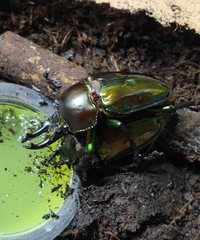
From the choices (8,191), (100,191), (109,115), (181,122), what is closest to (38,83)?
(109,115)

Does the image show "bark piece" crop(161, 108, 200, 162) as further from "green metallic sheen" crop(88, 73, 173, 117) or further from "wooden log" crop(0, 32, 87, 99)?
"wooden log" crop(0, 32, 87, 99)

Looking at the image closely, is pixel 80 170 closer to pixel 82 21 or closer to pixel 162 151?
pixel 162 151

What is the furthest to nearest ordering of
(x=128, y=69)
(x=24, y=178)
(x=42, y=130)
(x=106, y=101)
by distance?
1. (x=128, y=69)
2. (x=24, y=178)
3. (x=42, y=130)
4. (x=106, y=101)

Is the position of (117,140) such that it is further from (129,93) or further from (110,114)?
(129,93)

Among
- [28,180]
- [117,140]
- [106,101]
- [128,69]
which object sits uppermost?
[106,101]

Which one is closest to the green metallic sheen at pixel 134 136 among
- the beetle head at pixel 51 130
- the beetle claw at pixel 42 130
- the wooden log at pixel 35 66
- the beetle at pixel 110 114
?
the beetle at pixel 110 114

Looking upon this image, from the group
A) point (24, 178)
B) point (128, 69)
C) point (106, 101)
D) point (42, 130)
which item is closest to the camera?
point (106, 101)

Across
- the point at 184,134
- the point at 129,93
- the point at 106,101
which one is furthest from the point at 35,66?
the point at 184,134
